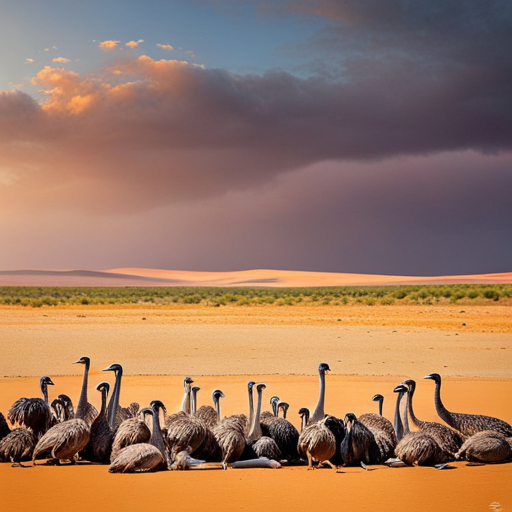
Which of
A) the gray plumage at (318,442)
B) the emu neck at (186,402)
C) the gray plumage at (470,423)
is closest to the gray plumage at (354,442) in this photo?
the gray plumage at (318,442)

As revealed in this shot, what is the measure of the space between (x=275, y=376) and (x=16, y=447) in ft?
32.8

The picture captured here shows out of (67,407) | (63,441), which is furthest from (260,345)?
(63,441)

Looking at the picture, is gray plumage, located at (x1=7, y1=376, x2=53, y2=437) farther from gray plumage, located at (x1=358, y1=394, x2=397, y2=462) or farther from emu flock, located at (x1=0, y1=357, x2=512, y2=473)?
gray plumage, located at (x1=358, y1=394, x2=397, y2=462)

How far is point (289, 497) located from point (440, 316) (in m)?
35.5

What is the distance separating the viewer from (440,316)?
41062 mm

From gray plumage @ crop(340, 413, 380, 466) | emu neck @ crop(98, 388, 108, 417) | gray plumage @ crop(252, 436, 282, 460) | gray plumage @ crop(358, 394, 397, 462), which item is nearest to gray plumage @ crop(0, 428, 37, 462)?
emu neck @ crop(98, 388, 108, 417)

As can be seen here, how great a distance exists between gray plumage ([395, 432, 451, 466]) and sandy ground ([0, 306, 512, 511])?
0.44 ft

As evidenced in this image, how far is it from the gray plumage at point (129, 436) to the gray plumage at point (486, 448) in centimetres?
405

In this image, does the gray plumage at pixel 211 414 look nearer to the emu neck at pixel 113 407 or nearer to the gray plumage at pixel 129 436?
the emu neck at pixel 113 407

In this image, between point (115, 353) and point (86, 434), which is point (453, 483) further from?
point (115, 353)

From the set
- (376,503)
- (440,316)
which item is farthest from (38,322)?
(376,503)

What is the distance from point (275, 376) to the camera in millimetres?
17719

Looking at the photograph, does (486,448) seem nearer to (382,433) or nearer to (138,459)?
(382,433)

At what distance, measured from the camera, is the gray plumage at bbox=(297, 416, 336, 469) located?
8.16 m
